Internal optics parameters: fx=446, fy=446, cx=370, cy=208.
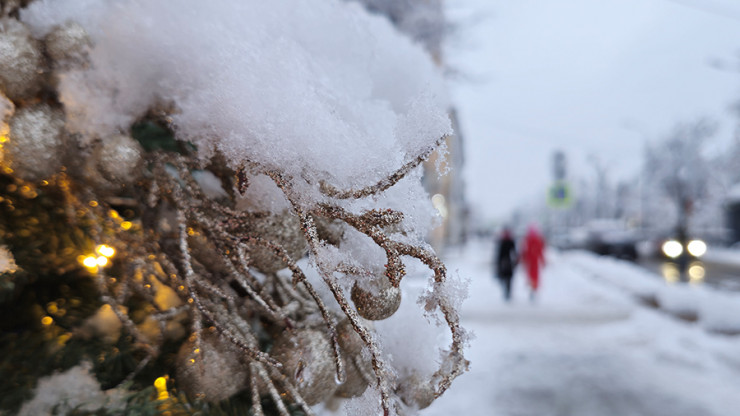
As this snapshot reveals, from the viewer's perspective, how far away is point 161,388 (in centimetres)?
46

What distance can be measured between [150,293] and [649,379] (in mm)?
3555

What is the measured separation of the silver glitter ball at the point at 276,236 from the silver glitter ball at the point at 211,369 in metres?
0.09

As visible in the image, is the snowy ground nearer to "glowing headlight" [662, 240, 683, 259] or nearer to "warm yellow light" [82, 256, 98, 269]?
"warm yellow light" [82, 256, 98, 269]

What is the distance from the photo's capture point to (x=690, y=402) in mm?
2695

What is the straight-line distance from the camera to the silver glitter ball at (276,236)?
0.47m

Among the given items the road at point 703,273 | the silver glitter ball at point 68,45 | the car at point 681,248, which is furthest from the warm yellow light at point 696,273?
the silver glitter ball at point 68,45

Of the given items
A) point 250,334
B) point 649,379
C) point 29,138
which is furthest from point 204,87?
point 649,379

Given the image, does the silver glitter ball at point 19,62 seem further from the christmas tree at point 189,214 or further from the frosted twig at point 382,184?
the frosted twig at point 382,184

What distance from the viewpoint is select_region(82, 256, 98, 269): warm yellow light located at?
473 mm

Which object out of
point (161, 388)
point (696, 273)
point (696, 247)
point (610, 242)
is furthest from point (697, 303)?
point (610, 242)

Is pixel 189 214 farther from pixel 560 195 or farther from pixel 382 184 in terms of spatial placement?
pixel 560 195

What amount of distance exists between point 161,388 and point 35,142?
0.27m

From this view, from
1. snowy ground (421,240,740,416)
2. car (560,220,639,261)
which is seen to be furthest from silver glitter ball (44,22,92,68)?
car (560,220,639,261)

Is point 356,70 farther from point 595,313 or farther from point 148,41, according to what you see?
point 595,313
